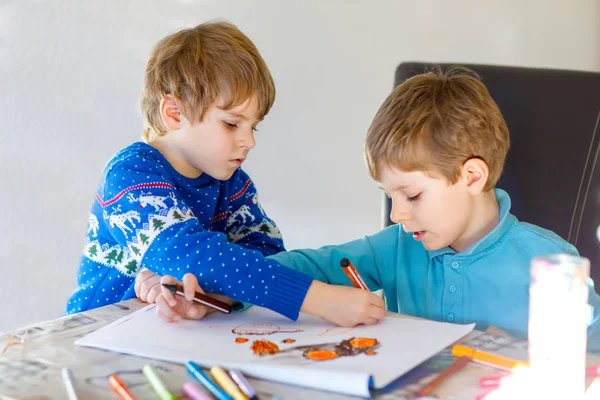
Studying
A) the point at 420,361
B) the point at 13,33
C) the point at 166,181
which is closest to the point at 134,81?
the point at 13,33

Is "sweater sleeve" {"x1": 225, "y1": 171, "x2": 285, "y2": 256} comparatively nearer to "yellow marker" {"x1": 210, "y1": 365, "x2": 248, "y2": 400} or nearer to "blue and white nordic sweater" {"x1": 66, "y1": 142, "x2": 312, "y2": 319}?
"blue and white nordic sweater" {"x1": 66, "y1": 142, "x2": 312, "y2": 319}

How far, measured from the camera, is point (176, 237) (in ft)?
3.00

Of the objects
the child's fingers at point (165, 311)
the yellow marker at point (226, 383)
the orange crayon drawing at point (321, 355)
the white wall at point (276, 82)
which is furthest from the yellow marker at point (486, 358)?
the white wall at point (276, 82)

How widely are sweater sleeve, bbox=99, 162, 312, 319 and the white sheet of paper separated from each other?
0.11 ft

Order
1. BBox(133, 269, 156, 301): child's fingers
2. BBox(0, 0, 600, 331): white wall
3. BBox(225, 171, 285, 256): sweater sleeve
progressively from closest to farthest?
BBox(133, 269, 156, 301): child's fingers
BBox(225, 171, 285, 256): sweater sleeve
BBox(0, 0, 600, 331): white wall

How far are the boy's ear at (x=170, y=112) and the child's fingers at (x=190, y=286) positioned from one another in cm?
34

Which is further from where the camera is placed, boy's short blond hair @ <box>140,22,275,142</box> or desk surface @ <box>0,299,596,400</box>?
boy's short blond hair @ <box>140,22,275,142</box>

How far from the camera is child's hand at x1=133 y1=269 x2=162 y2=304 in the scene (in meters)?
0.93

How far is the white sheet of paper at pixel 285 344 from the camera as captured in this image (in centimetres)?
67

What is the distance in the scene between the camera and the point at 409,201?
1014mm

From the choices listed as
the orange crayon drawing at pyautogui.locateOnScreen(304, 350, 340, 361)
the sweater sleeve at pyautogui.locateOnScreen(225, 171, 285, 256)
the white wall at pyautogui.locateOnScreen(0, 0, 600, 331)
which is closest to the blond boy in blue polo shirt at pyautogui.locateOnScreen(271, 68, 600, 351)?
the sweater sleeve at pyautogui.locateOnScreen(225, 171, 285, 256)

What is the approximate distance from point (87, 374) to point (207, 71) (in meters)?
0.54

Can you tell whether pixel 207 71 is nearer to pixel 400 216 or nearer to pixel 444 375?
pixel 400 216

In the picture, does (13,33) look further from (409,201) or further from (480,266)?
(480,266)
